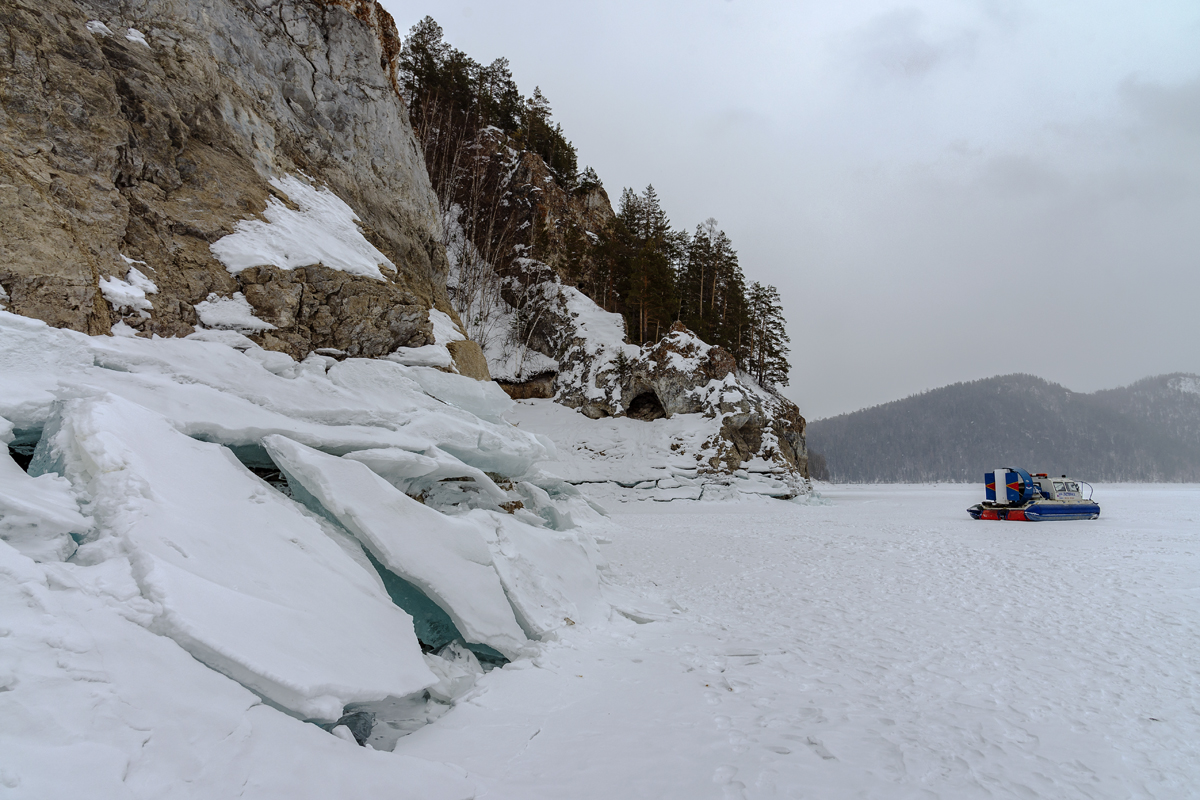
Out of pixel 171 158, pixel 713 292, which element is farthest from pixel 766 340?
pixel 171 158

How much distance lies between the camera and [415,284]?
11906 millimetres

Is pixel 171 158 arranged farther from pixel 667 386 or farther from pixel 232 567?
pixel 667 386

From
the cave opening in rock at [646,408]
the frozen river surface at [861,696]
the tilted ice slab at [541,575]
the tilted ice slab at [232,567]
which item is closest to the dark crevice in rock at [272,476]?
the tilted ice slab at [232,567]

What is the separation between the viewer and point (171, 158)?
698cm

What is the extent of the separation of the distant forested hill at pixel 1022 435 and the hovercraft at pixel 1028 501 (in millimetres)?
69908

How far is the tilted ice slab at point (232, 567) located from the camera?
2488 millimetres

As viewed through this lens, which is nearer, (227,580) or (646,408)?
(227,580)

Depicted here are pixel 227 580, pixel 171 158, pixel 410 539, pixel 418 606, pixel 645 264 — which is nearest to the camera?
pixel 227 580

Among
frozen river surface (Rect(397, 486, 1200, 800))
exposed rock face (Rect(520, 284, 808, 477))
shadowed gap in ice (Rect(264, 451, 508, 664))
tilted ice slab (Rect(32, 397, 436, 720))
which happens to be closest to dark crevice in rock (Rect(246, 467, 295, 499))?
shadowed gap in ice (Rect(264, 451, 508, 664))

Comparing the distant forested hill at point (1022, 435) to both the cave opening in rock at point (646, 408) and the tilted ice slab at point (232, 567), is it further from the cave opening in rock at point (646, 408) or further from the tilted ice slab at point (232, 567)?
the tilted ice slab at point (232, 567)

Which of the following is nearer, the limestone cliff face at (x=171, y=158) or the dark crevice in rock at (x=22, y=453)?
the dark crevice in rock at (x=22, y=453)

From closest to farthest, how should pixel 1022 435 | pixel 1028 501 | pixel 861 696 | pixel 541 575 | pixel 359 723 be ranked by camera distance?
pixel 359 723
pixel 861 696
pixel 541 575
pixel 1028 501
pixel 1022 435

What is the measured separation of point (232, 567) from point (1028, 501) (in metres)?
21.9

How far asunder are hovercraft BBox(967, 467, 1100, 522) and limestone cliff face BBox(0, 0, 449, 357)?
19174 mm
